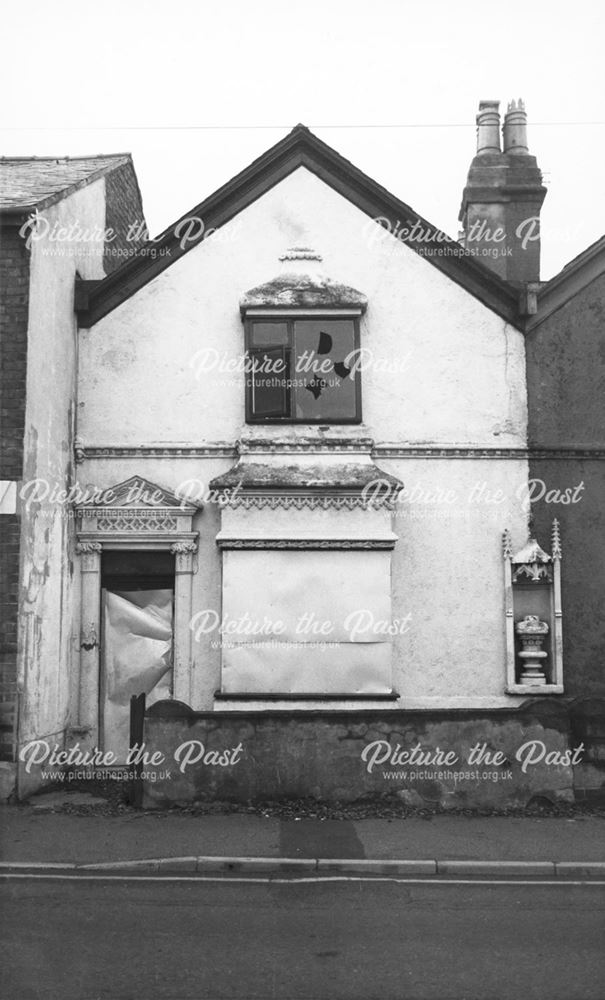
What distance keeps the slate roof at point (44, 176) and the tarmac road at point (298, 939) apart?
760 cm

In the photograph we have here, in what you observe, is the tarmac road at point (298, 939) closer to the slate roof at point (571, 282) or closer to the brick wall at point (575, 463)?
the brick wall at point (575, 463)

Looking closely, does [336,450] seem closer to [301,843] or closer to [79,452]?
[79,452]

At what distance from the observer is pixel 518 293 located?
13.9 meters

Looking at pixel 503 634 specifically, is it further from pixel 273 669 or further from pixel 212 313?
pixel 212 313

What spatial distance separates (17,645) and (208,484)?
344cm

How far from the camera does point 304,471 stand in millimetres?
13281

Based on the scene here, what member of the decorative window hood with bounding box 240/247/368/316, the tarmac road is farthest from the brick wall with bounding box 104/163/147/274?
the tarmac road

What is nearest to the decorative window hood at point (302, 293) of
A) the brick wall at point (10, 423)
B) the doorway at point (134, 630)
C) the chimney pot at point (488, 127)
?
the brick wall at point (10, 423)

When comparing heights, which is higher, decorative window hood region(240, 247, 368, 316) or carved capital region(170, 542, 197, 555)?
decorative window hood region(240, 247, 368, 316)

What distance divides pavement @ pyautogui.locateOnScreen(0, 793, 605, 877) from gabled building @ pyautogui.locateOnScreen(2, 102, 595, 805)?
2.56 meters

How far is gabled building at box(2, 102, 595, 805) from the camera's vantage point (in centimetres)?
1294

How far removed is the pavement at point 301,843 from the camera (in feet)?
28.5

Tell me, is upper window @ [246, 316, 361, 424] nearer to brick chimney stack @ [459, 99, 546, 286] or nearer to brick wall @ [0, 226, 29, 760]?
brick chimney stack @ [459, 99, 546, 286]

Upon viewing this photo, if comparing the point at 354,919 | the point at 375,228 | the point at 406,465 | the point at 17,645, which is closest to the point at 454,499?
the point at 406,465
